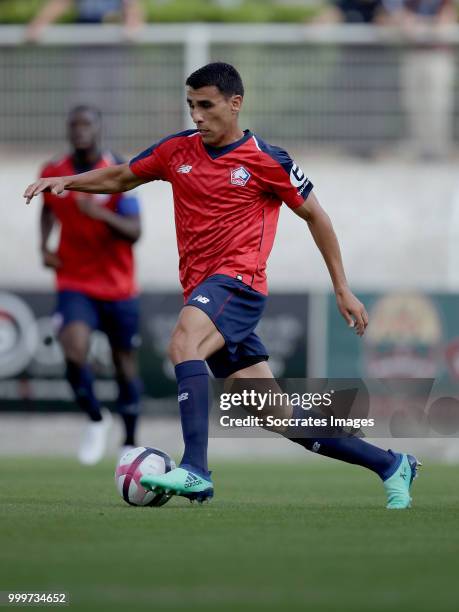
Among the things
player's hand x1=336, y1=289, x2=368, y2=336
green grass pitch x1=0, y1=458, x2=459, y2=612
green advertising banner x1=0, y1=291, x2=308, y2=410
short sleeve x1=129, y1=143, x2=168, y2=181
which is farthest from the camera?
green advertising banner x1=0, y1=291, x2=308, y2=410

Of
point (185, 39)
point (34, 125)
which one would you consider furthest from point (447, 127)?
point (34, 125)

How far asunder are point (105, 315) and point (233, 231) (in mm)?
4932

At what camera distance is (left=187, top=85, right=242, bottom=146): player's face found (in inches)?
292

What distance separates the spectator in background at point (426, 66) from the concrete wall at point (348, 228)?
664 mm

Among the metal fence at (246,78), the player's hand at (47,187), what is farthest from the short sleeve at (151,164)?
the metal fence at (246,78)

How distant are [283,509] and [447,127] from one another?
37.7ft

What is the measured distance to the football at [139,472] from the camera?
7.19 metres

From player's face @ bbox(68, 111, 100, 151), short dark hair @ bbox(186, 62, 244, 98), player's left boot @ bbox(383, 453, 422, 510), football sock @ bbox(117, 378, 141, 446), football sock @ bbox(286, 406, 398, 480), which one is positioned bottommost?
football sock @ bbox(117, 378, 141, 446)

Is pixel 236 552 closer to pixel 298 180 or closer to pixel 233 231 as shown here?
pixel 233 231

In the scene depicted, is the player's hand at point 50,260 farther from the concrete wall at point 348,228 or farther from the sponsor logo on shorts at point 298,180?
the concrete wall at point 348,228

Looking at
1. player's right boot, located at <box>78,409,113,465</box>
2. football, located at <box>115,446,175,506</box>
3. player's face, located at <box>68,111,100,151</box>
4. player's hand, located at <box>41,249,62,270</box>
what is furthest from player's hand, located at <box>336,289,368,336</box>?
player's right boot, located at <box>78,409,113,465</box>

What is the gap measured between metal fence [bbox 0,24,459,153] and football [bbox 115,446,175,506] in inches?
421

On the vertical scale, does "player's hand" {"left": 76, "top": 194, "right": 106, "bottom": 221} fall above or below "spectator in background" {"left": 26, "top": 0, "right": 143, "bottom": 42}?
below

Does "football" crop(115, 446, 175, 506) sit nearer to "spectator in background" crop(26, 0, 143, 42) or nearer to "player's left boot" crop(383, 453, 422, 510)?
"player's left boot" crop(383, 453, 422, 510)
